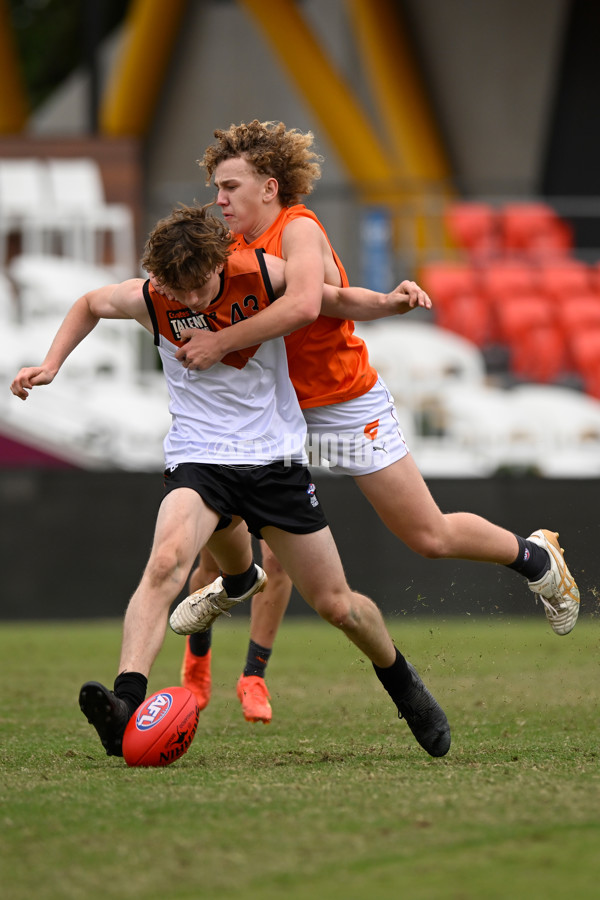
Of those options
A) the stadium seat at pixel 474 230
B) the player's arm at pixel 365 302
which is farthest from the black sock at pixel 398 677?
the stadium seat at pixel 474 230

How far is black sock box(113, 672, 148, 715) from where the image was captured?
4.04 meters

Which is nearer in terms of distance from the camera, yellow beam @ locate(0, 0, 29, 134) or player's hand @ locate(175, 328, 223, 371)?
player's hand @ locate(175, 328, 223, 371)

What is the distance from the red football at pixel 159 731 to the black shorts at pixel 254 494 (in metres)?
0.66

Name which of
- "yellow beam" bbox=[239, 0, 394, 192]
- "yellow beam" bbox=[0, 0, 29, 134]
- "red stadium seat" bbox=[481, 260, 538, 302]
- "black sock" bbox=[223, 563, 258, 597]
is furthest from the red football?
"yellow beam" bbox=[0, 0, 29, 134]

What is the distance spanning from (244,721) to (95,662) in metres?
2.31

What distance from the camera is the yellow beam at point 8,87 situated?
1736cm

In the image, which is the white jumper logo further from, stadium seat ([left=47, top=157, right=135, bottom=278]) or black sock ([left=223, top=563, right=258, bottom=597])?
stadium seat ([left=47, top=157, right=135, bottom=278])

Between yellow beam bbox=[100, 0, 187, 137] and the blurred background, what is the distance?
0.13ft

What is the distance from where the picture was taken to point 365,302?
4.53 m

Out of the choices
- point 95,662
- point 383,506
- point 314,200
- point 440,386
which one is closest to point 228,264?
point 383,506

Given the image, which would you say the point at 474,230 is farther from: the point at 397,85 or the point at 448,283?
the point at 397,85

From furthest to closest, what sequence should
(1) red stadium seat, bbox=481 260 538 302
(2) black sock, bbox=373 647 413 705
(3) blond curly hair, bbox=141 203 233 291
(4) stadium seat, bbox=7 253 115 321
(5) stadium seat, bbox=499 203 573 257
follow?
(5) stadium seat, bbox=499 203 573 257 < (1) red stadium seat, bbox=481 260 538 302 < (4) stadium seat, bbox=7 253 115 321 < (2) black sock, bbox=373 647 413 705 < (3) blond curly hair, bbox=141 203 233 291

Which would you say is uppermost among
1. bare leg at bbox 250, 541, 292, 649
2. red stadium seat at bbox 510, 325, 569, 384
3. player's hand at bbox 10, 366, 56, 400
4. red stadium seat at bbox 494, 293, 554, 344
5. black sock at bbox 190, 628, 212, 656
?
player's hand at bbox 10, 366, 56, 400

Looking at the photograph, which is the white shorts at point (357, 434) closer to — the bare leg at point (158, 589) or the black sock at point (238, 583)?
the black sock at point (238, 583)
